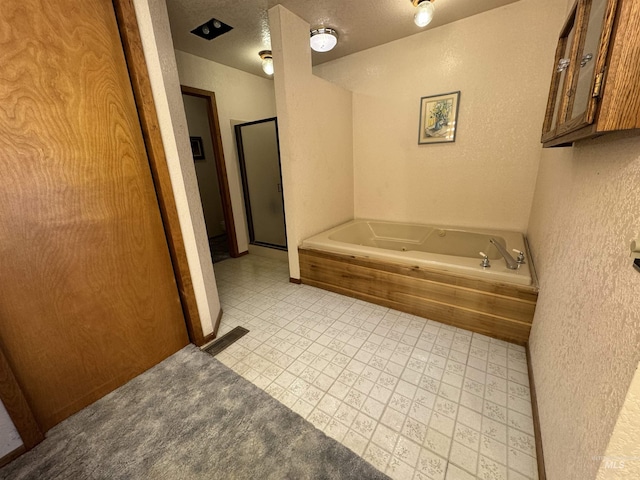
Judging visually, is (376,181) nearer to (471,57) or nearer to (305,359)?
(471,57)

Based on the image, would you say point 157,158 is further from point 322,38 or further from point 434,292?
point 434,292

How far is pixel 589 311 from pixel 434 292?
108 cm

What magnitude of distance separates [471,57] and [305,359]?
9.46 feet

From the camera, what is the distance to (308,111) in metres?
2.31

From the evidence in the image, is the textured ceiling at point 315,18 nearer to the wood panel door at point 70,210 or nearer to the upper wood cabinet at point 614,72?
the wood panel door at point 70,210

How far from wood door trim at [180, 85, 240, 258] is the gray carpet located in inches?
85.7

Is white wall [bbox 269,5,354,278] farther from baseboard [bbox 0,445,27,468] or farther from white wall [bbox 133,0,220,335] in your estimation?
baseboard [bbox 0,445,27,468]

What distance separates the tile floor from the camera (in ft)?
3.41

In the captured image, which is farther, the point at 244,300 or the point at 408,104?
the point at 408,104

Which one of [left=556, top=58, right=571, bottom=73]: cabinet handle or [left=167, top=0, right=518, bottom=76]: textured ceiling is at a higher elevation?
[left=167, top=0, right=518, bottom=76]: textured ceiling

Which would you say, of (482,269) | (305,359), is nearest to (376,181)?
(482,269)

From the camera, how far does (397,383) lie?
1370mm

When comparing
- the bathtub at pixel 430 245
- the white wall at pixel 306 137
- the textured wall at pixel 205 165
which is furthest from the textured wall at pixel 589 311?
the textured wall at pixel 205 165

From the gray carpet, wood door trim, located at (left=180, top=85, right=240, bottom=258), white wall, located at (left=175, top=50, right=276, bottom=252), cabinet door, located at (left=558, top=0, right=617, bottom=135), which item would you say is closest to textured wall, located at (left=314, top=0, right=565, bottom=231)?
white wall, located at (left=175, top=50, right=276, bottom=252)
